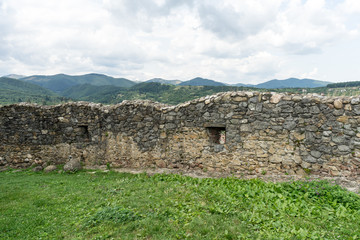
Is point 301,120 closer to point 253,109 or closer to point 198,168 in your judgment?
point 253,109

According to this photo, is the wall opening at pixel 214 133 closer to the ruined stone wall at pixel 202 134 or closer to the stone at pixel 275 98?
the ruined stone wall at pixel 202 134

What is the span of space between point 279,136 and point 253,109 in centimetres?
130

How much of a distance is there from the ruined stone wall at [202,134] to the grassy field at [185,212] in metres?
1.42

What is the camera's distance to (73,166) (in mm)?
10578

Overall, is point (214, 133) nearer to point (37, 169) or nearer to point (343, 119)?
point (343, 119)

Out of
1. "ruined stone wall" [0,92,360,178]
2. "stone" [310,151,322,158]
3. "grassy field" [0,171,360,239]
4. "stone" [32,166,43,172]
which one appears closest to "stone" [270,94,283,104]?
"ruined stone wall" [0,92,360,178]

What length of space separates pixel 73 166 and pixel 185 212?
757 centimetres

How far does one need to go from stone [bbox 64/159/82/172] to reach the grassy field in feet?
9.40

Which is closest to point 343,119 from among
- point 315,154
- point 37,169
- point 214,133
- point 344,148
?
point 344,148

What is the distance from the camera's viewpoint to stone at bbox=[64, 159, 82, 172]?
34.4 feet

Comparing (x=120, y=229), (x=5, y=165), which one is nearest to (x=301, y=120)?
(x=120, y=229)

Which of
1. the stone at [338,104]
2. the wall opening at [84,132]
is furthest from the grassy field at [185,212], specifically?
the wall opening at [84,132]

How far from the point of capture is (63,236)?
450 centimetres

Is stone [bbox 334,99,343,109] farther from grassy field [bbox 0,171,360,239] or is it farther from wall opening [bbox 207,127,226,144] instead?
wall opening [bbox 207,127,226,144]
